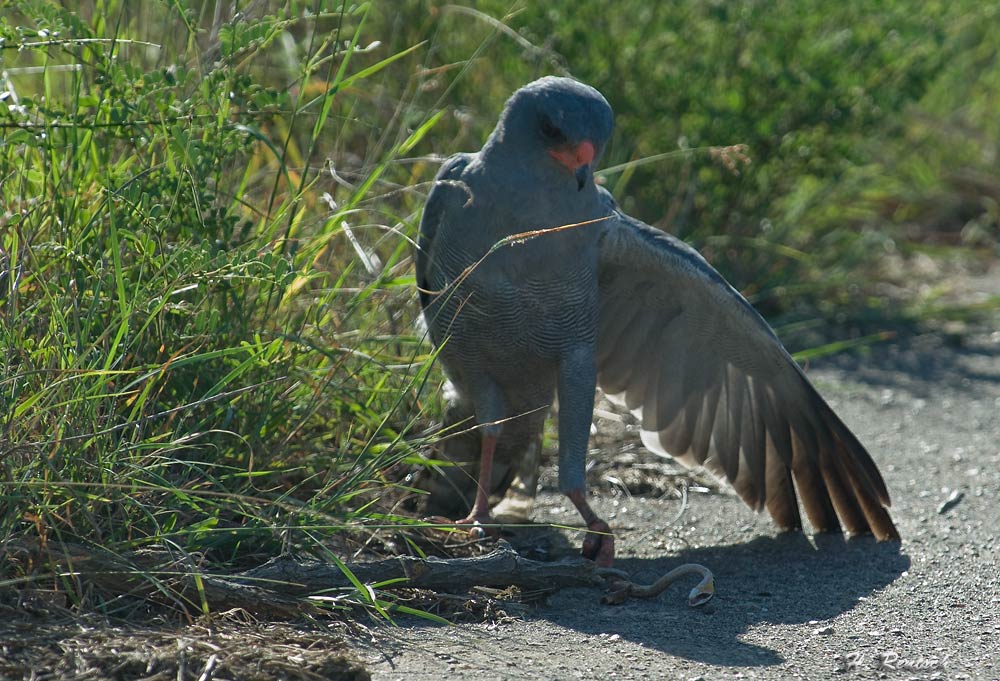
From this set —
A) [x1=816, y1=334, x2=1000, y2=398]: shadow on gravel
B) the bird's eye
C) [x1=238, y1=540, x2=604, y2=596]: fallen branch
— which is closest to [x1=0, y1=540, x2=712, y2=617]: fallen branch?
[x1=238, y1=540, x2=604, y2=596]: fallen branch

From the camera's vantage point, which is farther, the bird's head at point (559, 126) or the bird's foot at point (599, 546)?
the bird's foot at point (599, 546)

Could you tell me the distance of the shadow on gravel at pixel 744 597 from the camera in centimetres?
344

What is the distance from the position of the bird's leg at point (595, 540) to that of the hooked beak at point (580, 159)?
1.01 meters

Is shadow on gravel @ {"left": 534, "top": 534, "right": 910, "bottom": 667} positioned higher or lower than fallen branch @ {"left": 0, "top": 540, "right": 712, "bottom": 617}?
lower

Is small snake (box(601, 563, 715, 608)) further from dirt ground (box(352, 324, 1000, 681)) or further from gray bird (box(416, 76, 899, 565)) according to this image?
gray bird (box(416, 76, 899, 565))

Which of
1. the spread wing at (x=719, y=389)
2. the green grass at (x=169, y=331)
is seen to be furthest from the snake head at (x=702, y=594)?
the green grass at (x=169, y=331)

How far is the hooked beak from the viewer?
387cm

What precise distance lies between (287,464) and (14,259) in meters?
1.05

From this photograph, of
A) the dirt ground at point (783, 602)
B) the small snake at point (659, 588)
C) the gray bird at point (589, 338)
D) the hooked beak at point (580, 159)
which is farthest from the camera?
the gray bird at point (589, 338)

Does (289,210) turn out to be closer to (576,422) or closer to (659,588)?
(576,422)

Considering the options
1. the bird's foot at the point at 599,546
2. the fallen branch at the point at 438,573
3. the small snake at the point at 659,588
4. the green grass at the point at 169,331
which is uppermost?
the green grass at the point at 169,331

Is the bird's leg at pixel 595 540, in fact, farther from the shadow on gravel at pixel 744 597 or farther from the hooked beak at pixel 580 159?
the hooked beak at pixel 580 159

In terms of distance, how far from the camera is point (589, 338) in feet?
13.9

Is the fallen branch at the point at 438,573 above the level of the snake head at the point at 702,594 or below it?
above
